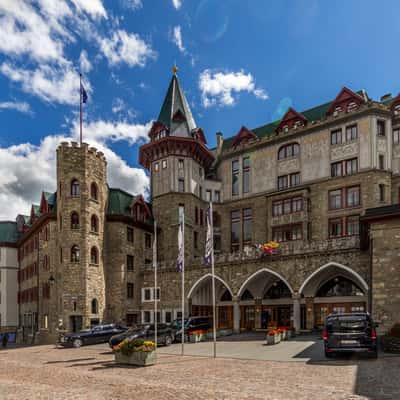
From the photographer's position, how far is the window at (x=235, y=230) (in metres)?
45.0

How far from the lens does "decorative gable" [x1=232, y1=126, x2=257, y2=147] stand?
46.9 meters

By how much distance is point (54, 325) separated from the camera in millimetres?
34844

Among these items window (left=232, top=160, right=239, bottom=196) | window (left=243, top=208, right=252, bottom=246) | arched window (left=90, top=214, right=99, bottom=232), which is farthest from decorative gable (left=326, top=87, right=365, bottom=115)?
arched window (left=90, top=214, right=99, bottom=232)

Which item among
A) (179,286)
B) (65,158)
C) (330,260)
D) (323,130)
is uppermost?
(323,130)

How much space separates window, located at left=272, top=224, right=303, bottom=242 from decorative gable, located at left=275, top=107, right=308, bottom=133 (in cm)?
1002

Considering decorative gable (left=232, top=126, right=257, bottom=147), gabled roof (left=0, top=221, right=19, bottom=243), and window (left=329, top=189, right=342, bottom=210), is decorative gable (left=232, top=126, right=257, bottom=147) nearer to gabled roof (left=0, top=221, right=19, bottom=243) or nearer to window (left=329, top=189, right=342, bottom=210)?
window (left=329, top=189, right=342, bottom=210)

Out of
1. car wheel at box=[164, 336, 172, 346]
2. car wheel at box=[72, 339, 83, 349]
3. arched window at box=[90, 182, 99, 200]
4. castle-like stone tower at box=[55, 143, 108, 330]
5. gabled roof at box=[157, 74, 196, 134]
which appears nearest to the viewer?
car wheel at box=[164, 336, 172, 346]

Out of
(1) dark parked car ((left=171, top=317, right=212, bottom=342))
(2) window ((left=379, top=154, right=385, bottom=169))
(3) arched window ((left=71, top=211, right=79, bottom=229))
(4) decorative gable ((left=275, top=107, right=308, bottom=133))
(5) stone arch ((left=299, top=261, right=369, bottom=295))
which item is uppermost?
(4) decorative gable ((left=275, top=107, right=308, bottom=133))

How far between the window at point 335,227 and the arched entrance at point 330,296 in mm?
4843

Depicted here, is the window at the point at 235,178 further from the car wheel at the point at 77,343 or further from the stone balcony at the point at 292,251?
the car wheel at the point at 77,343

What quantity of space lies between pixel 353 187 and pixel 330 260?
1015 cm

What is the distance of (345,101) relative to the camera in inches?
1553

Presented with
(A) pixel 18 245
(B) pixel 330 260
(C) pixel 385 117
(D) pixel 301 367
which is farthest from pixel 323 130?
(A) pixel 18 245

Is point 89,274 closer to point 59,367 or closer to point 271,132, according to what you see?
point 59,367
